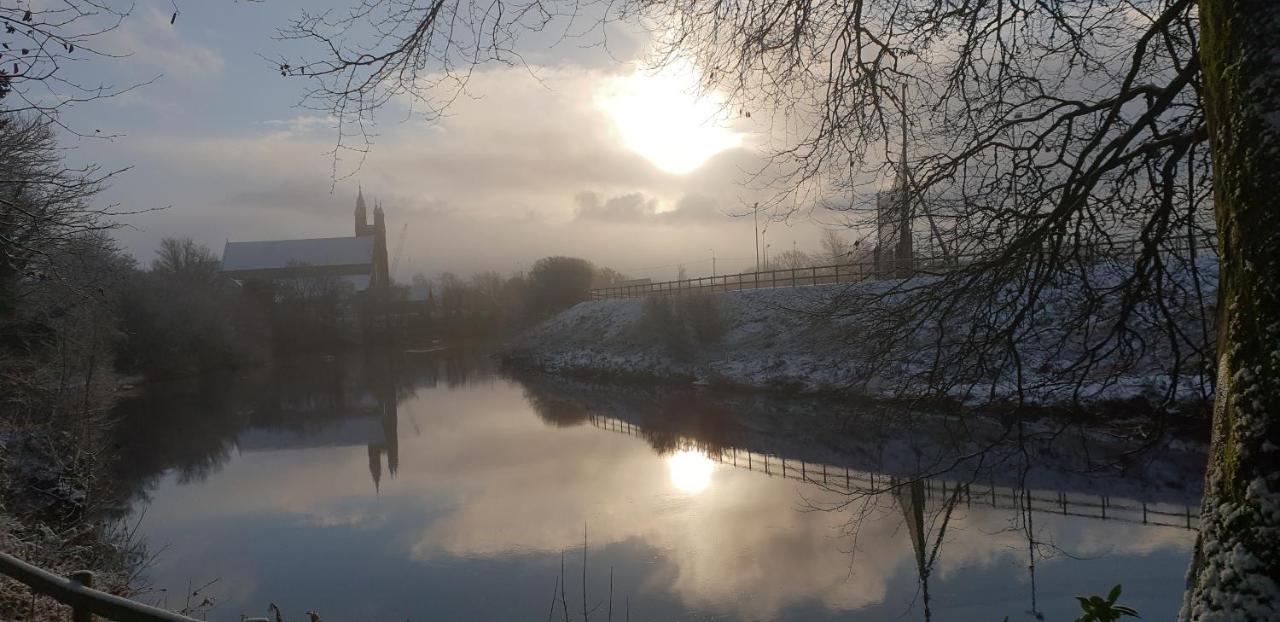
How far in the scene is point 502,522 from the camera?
1270 centimetres

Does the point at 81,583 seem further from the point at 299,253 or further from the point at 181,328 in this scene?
the point at 299,253

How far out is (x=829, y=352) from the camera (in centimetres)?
1044

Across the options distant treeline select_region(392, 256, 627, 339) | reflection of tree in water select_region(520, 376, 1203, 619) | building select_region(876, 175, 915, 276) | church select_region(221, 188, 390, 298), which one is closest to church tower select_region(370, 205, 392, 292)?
church select_region(221, 188, 390, 298)

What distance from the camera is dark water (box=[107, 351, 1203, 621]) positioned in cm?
891

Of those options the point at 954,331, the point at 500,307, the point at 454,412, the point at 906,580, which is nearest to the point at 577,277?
the point at 500,307

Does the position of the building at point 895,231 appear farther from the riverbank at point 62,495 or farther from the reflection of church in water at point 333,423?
the reflection of church in water at point 333,423

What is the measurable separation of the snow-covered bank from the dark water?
0.46 m

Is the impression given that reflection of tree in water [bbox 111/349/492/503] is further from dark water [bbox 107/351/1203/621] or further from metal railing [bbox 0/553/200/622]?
metal railing [bbox 0/553/200/622]

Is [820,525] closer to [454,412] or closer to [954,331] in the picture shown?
[954,331]

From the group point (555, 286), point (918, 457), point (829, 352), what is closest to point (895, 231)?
point (829, 352)

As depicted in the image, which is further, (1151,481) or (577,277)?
(577,277)

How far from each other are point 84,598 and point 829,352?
8.72 meters

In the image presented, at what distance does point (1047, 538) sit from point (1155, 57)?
25.3ft

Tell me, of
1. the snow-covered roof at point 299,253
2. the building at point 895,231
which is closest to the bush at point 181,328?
the building at point 895,231
